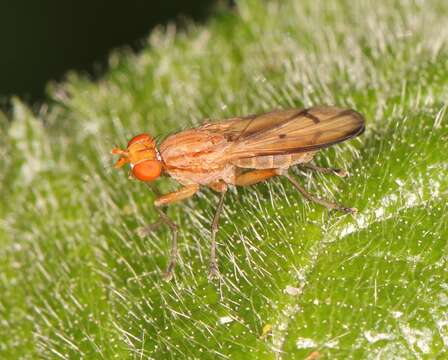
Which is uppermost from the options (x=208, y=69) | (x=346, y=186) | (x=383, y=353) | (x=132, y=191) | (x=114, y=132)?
(x=208, y=69)

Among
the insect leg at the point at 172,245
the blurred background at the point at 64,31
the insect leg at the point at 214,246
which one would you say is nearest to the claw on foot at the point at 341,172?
the insect leg at the point at 214,246

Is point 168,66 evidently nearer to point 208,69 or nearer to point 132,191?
point 208,69

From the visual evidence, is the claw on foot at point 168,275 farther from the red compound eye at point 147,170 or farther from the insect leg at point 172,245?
the red compound eye at point 147,170

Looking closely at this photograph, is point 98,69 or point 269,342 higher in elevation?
point 98,69

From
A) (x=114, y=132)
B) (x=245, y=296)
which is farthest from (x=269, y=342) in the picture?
(x=114, y=132)

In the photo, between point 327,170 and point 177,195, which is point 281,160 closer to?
point 327,170

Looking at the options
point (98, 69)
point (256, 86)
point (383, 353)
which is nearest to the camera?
point (383, 353)
